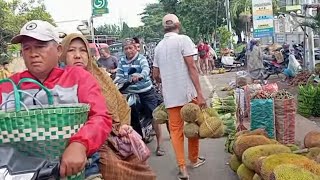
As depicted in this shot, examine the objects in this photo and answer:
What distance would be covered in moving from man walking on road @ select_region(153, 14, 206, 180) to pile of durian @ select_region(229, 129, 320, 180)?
745 mm

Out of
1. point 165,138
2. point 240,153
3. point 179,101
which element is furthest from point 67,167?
point 165,138

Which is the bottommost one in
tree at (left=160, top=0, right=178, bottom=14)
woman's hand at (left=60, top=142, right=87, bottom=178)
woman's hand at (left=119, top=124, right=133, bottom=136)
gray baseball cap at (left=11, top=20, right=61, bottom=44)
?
woman's hand at (left=119, top=124, right=133, bottom=136)

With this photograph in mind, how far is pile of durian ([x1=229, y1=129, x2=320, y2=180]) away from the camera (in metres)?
3.23

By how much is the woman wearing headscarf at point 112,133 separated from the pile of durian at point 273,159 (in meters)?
1.00

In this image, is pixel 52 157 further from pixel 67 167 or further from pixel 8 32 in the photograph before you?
pixel 8 32

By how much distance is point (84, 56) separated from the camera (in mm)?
3066

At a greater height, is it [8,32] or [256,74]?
[8,32]

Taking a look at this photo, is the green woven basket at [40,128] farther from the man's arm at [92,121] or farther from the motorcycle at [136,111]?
the motorcycle at [136,111]

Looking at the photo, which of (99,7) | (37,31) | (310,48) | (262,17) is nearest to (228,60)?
(99,7)

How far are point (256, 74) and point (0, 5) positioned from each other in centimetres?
1424

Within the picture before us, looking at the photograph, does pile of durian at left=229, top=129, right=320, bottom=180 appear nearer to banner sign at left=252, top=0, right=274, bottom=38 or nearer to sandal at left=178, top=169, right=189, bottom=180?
sandal at left=178, top=169, right=189, bottom=180

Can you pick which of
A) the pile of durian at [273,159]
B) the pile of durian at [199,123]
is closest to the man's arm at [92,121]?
the pile of durian at [273,159]

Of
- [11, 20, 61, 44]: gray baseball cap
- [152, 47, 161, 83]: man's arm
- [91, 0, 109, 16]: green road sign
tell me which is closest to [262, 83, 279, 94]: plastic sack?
[152, 47, 161, 83]: man's arm

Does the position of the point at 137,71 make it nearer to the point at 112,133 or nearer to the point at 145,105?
the point at 145,105
